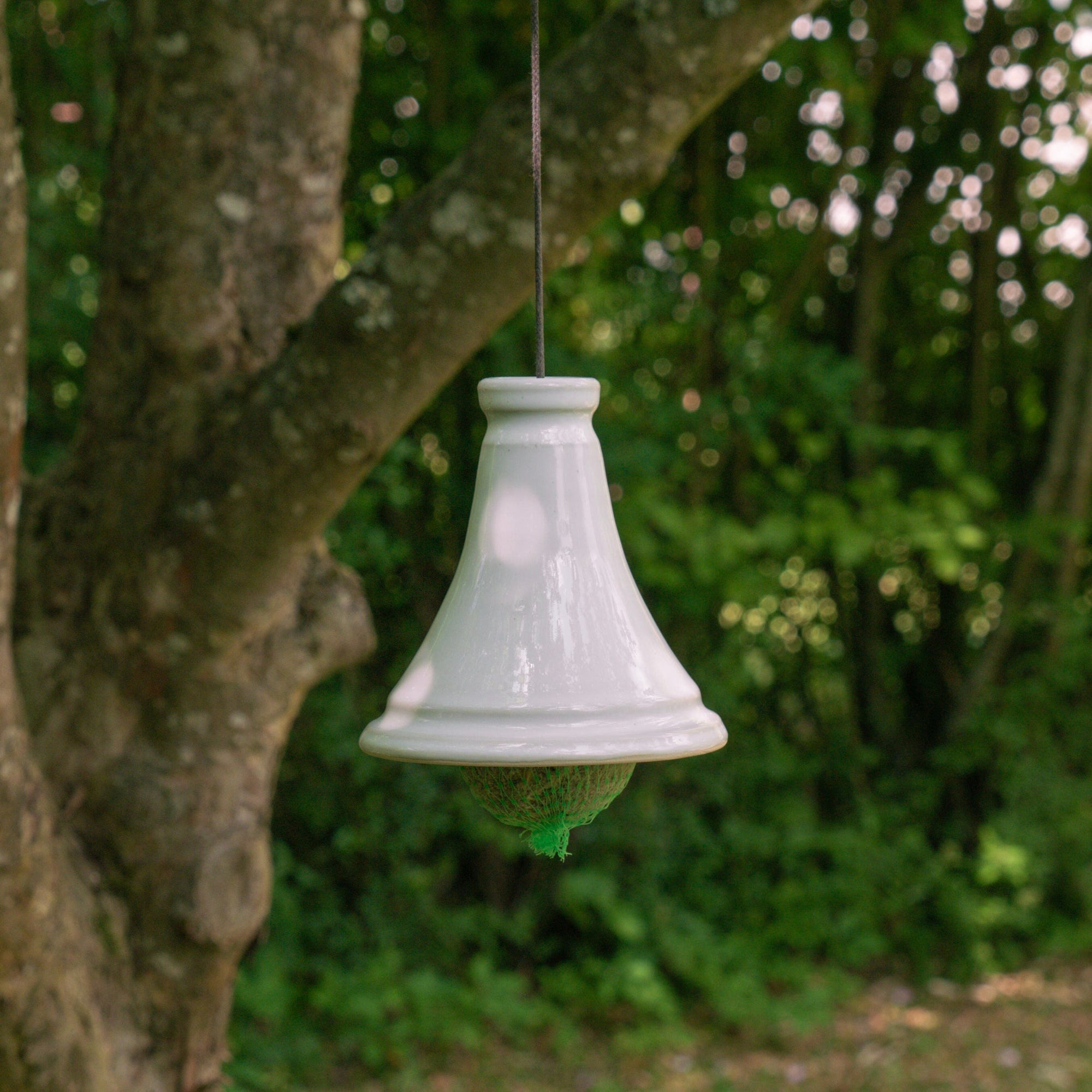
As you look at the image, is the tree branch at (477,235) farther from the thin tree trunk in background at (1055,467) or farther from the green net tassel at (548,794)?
the thin tree trunk in background at (1055,467)

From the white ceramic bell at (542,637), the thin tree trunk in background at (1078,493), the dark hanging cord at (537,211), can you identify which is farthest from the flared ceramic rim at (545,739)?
the thin tree trunk in background at (1078,493)

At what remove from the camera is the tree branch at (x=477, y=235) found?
1.92m

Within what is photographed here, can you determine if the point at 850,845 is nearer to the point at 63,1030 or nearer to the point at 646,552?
the point at 646,552

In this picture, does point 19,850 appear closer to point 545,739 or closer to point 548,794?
point 548,794

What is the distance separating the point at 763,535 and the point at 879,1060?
1.91 m

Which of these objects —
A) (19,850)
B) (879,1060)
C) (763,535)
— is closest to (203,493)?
(19,850)

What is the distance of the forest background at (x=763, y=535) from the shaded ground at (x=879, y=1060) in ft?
0.43

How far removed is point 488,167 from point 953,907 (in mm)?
4094

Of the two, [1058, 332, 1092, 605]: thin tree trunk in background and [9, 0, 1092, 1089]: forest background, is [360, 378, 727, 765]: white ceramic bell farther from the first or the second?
[1058, 332, 1092, 605]: thin tree trunk in background

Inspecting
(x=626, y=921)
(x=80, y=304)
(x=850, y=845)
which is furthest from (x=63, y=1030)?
(x=850, y=845)

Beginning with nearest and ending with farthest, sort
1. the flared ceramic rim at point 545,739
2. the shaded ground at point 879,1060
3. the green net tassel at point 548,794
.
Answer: the flared ceramic rim at point 545,739
the green net tassel at point 548,794
the shaded ground at point 879,1060

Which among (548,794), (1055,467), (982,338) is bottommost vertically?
(1055,467)

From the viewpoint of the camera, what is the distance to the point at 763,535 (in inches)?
169

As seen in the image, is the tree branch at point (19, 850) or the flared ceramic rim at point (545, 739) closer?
the flared ceramic rim at point (545, 739)
